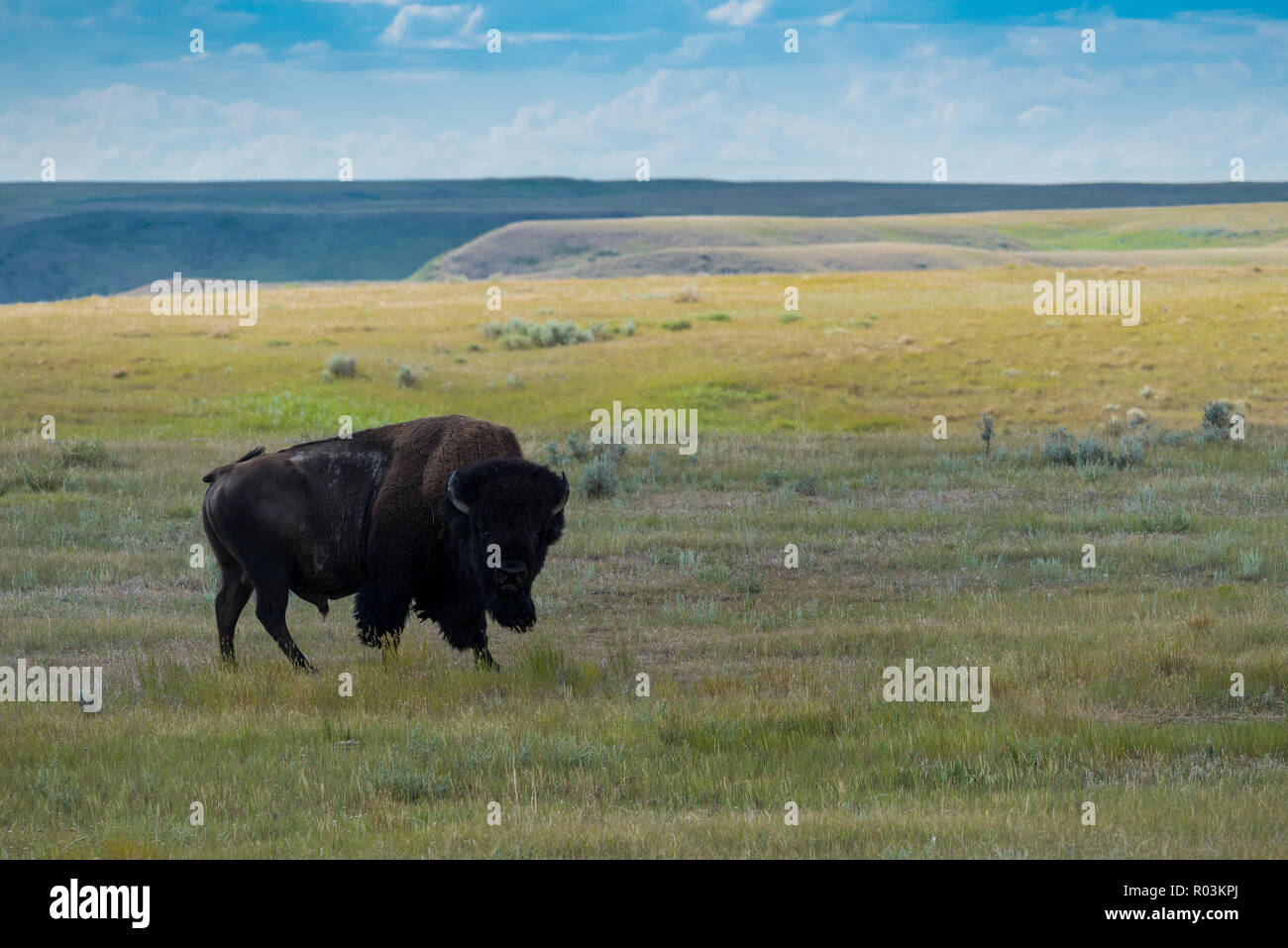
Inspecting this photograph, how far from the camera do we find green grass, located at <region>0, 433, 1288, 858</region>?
604cm

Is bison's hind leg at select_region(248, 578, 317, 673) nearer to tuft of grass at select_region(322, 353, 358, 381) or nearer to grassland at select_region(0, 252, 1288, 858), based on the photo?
grassland at select_region(0, 252, 1288, 858)

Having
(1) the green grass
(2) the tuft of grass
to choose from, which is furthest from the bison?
(2) the tuft of grass

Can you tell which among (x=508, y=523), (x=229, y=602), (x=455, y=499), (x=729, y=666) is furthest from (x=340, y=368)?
(x=508, y=523)

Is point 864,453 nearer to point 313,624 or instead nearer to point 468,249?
point 313,624

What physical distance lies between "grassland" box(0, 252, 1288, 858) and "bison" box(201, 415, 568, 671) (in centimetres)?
40

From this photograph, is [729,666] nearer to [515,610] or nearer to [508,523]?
[515,610]

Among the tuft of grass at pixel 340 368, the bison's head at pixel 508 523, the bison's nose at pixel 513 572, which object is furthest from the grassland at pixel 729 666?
the tuft of grass at pixel 340 368

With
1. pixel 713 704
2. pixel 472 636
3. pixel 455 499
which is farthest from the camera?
pixel 472 636

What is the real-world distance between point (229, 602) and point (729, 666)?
369cm

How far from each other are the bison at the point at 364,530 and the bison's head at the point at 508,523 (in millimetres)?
198

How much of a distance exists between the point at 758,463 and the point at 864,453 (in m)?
2.19

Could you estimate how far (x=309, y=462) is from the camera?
9992 mm

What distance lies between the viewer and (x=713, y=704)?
325 inches

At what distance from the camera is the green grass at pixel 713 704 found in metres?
6.04
